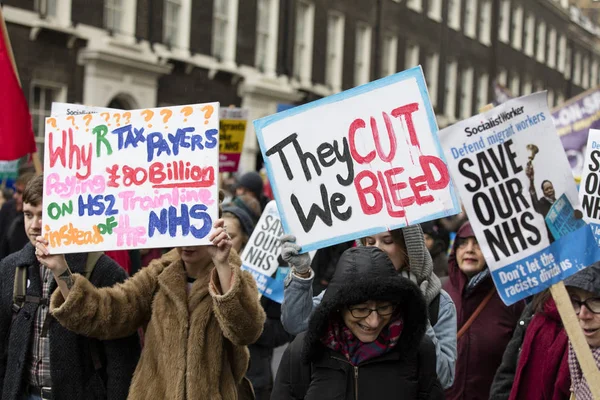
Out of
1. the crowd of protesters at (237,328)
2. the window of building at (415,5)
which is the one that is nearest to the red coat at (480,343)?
the crowd of protesters at (237,328)

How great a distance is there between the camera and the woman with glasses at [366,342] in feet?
10.8

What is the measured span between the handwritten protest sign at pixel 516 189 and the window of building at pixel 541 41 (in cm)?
4456

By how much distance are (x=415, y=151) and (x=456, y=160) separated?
0.62 feet

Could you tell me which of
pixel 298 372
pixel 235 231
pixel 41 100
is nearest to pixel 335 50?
pixel 41 100

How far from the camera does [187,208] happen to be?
3.98 meters

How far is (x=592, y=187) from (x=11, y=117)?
349cm

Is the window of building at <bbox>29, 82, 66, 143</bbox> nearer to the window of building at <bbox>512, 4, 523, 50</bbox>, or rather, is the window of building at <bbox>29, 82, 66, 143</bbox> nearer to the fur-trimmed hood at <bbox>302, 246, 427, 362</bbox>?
the fur-trimmed hood at <bbox>302, 246, 427, 362</bbox>

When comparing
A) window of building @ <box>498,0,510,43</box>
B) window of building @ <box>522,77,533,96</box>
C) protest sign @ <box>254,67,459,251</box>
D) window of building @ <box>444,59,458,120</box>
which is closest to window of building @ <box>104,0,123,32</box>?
protest sign @ <box>254,67,459,251</box>

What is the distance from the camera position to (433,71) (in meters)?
36.2

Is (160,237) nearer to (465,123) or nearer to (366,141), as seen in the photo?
(366,141)

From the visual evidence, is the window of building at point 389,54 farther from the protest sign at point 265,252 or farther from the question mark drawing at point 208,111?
the question mark drawing at point 208,111

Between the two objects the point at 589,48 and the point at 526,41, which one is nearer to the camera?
the point at 526,41

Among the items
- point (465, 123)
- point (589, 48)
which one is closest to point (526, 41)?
point (589, 48)

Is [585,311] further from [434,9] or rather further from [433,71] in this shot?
[433,71]
